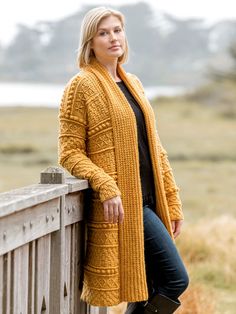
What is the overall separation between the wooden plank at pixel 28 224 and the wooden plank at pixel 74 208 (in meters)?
0.14

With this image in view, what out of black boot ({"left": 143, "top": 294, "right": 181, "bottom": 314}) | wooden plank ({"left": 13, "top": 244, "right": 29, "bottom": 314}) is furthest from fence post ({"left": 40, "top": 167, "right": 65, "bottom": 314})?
black boot ({"left": 143, "top": 294, "right": 181, "bottom": 314})

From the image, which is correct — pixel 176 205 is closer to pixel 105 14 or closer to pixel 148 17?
pixel 105 14

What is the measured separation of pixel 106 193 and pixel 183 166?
17115mm

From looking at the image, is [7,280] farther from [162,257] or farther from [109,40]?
[109,40]

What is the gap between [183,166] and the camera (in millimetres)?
21797

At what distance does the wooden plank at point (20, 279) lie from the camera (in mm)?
4199

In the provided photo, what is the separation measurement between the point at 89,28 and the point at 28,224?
4.04ft

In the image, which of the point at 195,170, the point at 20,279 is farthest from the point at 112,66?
the point at 195,170

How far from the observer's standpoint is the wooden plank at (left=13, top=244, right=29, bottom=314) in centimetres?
420

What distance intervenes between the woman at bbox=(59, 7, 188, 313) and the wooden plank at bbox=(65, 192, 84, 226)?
0.18ft

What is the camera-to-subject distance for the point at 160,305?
504 centimetres

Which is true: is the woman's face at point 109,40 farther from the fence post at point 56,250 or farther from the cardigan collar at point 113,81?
the fence post at point 56,250

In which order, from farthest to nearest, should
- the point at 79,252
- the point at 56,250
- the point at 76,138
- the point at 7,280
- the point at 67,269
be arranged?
the point at 79,252 → the point at 67,269 → the point at 76,138 → the point at 56,250 → the point at 7,280

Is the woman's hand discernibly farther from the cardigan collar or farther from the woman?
the cardigan collar
